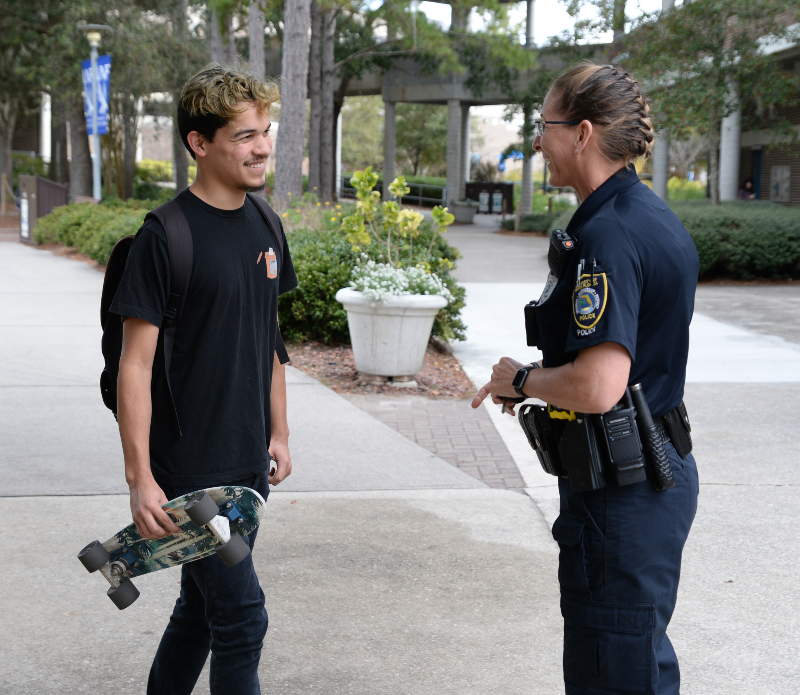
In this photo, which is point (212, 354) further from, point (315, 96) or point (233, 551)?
point (315, 96)

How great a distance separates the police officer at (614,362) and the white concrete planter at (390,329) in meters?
5.14

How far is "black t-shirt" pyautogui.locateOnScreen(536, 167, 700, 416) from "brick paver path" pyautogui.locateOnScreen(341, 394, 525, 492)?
10.3 ft

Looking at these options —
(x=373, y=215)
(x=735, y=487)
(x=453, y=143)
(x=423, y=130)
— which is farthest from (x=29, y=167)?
(x=735, y=487)

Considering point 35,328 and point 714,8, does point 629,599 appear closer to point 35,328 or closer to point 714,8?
point 35,328

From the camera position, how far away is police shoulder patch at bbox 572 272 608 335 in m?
1.91

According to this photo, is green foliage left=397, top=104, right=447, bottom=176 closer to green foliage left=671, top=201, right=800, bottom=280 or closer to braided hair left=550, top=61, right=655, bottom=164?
green foliage left=671, top=201, right=800, bottom=280

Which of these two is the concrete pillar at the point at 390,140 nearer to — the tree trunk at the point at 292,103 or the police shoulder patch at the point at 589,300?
the tree trunk at the point at 292,103

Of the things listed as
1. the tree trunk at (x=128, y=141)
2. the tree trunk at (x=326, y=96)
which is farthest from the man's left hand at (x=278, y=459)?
the tree trunk at (x=128, y=141)

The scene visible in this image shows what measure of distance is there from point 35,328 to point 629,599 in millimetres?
8837

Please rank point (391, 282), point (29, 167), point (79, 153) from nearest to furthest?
point (391, 282), point (79, 153), point (29, 167)

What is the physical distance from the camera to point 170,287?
87.8 inches

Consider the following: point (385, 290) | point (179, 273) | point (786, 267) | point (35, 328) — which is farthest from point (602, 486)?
point (786, 267)

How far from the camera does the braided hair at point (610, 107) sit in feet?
6.64

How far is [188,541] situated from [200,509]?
0.17m
